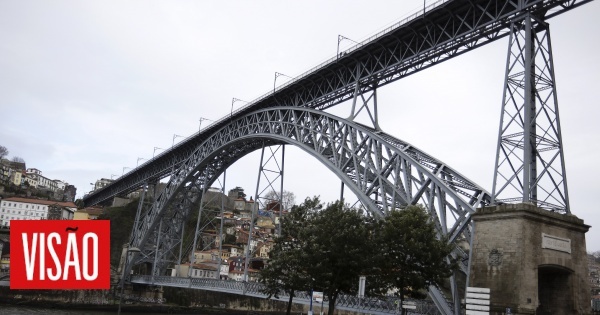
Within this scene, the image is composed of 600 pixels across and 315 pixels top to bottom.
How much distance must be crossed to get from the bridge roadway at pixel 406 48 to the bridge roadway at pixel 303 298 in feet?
34.8

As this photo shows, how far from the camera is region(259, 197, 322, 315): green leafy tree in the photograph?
957 inches

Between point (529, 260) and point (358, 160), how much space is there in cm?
1115

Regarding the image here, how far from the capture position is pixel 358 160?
26.5 m

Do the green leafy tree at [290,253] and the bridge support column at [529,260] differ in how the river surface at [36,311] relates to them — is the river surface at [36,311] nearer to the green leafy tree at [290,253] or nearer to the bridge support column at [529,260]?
the green leafy tree at [290,253]

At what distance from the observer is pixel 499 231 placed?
17.5 metres

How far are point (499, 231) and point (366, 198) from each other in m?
8.37

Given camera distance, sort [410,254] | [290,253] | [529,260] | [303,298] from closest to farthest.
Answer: [529,260]
[410,254]
[290,253]
[303,298]

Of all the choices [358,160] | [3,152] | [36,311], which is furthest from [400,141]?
[3,152]

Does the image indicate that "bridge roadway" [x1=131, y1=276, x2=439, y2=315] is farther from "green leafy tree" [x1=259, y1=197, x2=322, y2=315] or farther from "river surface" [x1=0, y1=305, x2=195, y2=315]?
"river surface" [x1=0, y1=305, x2=195, y2=315]

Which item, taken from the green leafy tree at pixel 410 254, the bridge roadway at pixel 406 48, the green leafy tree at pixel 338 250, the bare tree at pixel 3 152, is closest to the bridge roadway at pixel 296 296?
the green leafy tree at pixel 338 250

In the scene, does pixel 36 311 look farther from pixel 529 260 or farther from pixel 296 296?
pixel 529 260

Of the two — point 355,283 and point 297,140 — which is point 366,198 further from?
point 297,140

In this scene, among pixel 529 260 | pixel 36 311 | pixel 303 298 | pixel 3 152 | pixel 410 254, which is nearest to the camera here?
pixel 529 260

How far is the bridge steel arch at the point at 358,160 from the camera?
68.9ft
